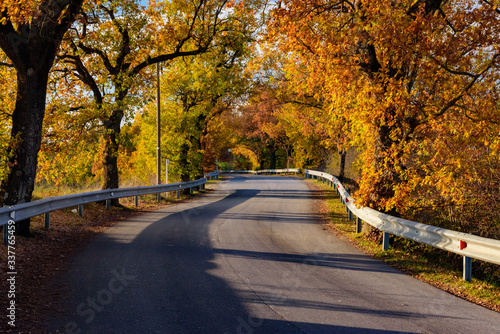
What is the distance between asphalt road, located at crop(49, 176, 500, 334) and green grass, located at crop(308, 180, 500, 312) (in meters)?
0.37

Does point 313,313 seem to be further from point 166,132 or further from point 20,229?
point 166,132

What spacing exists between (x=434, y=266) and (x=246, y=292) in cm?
409

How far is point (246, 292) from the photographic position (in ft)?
17.9

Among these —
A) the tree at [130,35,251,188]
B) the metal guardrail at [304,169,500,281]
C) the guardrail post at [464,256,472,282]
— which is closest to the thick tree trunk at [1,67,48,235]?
the metal guardrail at [304,169,500,281]

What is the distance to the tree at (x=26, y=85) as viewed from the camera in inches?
329

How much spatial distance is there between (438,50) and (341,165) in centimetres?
1831

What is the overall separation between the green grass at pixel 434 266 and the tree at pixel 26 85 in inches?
306

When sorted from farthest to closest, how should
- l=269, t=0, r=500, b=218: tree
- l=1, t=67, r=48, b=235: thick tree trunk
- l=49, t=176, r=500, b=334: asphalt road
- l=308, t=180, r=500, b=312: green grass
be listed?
l=1, t=67, r=48, b=235: thick tree trunk
l=269, t=0, r=500, b=218: tree
l=308, t=180, r=500, b=312: green grass
l=49, t=176, r=500, b=334: asphalt road

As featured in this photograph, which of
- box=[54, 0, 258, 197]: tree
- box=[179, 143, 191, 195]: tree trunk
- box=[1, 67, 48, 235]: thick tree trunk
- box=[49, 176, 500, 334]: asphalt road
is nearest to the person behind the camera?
box=[49, 176, 500, 334]: asphalt road

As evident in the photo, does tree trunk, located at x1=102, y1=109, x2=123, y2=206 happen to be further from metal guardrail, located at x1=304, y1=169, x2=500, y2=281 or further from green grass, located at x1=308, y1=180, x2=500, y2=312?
metal guardrail, located at x1=304, y1=169, x2=500, y2=281

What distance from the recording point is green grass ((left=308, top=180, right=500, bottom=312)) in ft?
19.1

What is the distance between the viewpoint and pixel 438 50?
310 inches

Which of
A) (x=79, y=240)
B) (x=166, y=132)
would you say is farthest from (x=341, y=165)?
(x=79, y=240)

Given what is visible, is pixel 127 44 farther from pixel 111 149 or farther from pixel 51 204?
pixel 51 204
